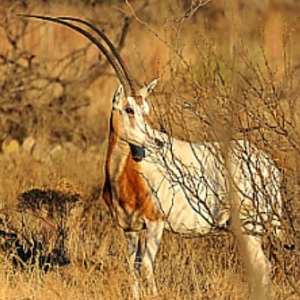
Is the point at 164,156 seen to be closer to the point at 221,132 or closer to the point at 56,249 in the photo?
the point at 56,249

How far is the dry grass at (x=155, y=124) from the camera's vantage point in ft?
18.0

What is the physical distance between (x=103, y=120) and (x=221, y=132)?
10532 millimetres

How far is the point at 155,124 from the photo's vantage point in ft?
32.2

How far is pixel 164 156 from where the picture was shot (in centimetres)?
685

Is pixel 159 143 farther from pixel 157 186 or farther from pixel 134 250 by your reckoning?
pixel 134 250

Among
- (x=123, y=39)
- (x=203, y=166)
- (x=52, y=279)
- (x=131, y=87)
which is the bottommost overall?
(x=52, y=279)

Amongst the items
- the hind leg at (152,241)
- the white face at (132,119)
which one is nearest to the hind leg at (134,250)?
the hind leg at (152,241)

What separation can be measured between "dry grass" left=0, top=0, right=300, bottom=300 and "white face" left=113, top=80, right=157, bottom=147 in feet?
0.53

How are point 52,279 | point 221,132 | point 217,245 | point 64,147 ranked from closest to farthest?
point 221,132 < point 52,279 < point 217,245 < point 64,147

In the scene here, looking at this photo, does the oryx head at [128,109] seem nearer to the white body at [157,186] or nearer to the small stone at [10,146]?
the white body at [157,186]

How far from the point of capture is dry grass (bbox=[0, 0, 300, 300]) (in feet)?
18.0

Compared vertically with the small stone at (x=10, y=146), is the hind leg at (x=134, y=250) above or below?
below

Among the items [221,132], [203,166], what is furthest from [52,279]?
[221,132]

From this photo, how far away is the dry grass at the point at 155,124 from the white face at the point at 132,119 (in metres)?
0.16
